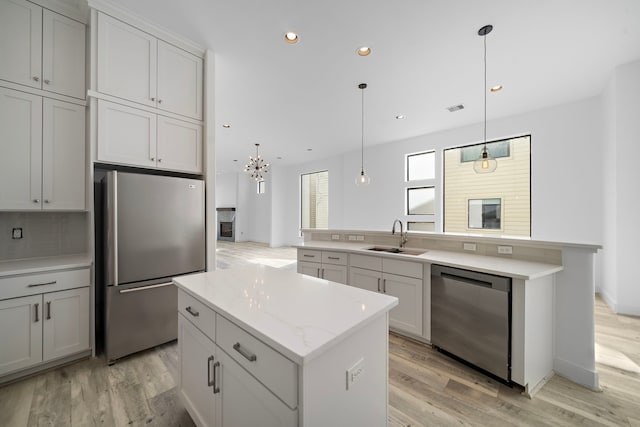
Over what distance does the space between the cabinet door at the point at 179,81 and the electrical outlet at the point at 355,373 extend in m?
2.81

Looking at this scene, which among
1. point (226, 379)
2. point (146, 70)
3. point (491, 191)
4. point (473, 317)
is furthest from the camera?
point (491, 191)

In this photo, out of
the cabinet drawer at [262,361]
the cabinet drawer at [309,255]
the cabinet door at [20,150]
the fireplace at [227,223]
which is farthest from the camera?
the fireplace at [227,223]

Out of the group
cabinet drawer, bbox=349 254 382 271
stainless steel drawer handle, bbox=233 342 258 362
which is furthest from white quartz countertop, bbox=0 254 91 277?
cabinet drawer, bbox=349 254 382 271

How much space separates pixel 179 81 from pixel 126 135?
80 centimetres

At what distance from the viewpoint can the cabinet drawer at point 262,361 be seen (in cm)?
77

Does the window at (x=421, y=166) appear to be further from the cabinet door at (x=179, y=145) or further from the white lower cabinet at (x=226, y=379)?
the white lower cabinet at (x=226, y=379)

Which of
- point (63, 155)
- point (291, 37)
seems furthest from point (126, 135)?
point (291, 37)

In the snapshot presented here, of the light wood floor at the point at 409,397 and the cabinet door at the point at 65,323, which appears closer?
the light wood floor at the point at 409,397

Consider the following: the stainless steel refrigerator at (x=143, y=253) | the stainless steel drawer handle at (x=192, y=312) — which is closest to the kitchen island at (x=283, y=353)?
the stainless steel drawer handle at (x=192, y=312)

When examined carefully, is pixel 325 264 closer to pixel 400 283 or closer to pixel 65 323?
pixel 400 283

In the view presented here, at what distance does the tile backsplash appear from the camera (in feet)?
7.23

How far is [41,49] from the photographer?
2092 mm

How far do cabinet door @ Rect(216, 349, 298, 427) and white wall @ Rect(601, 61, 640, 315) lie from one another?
4.70m

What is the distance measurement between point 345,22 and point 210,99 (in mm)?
1622
